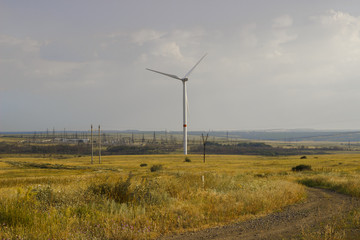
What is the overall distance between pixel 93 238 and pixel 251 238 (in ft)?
Answer: 15.3

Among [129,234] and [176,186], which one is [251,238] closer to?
[129,234]

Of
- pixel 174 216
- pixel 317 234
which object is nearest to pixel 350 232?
pixel 317 234

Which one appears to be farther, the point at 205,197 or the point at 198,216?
the point at 205,197

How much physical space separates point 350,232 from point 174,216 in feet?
18.8

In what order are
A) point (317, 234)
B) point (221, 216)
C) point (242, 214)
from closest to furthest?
point (317, 234) → point (221, 216) → point (242, 214)

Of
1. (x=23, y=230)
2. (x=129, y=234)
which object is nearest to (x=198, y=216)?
(x=129, y=234)

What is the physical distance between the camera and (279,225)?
1056 cm

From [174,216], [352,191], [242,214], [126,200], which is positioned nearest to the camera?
[174,216]

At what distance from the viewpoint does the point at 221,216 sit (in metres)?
11.6

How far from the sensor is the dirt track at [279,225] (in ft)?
30.3

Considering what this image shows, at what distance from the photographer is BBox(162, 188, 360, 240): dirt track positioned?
925 cm

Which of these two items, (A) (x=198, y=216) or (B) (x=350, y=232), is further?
(A) (x=198, y=216)

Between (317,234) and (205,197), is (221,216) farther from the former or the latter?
(317,234)

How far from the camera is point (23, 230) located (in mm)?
8422
